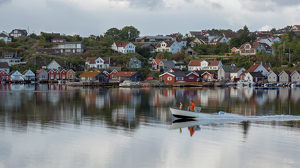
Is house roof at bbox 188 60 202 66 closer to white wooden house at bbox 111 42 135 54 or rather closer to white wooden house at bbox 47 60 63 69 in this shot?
white wooden house at bbox 111 42 135 54

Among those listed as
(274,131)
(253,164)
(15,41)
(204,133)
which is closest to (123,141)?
(204,133)

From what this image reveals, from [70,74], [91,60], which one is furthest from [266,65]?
[70,74]

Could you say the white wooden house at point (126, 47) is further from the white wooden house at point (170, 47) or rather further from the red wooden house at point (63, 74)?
the red wooden house at point (63, 74)

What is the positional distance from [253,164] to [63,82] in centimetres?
8555

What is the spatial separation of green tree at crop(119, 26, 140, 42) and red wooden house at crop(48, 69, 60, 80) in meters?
43.7

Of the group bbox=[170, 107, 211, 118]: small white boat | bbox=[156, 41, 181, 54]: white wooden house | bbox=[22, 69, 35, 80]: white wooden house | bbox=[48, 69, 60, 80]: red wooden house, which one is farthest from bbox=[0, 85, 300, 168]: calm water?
bbox=[156, 41, 181, 54]: white wooden house

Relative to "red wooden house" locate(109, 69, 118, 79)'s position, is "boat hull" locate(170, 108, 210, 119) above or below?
below

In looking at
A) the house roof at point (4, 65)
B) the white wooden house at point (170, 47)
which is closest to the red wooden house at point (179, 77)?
the white wooden house at point (170, 47)

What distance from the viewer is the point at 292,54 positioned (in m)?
92.8

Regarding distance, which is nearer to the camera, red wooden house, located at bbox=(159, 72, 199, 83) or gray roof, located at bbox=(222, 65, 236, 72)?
red wooden house, located at bbox=(159, 72, 199, 83)

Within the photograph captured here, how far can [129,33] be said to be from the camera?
13688cm

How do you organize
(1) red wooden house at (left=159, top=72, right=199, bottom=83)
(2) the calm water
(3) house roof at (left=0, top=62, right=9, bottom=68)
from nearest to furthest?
1. (2) the calm water
2. (1) red wooden house at (left=159, top=72, right=199, bottom=83)
3. (3) house roof at (left=0, top=62, right=9, bottom=68)

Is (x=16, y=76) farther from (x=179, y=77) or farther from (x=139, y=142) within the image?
(x=139, y=142)

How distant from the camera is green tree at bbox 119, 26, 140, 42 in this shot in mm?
135875
